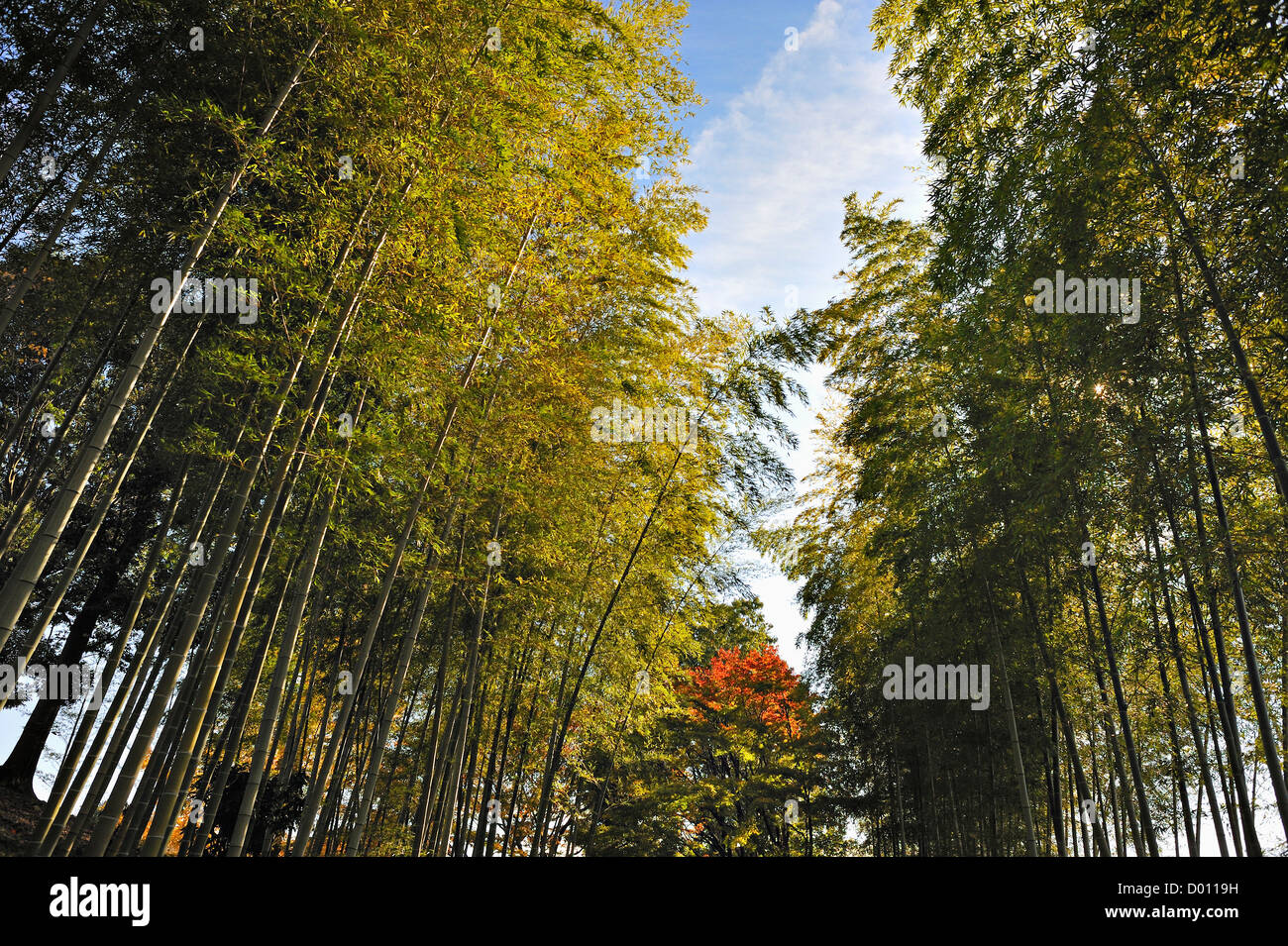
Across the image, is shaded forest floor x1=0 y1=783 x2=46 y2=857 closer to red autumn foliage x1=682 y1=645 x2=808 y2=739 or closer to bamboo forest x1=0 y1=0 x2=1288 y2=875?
bamboo forest x1=0 y1=0 x2=1288 y2=875

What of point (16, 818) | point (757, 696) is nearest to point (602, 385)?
point (757, 696)

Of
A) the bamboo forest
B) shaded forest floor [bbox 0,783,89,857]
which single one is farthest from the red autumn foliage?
shaded forest floor [bbox 0,783,89,857]

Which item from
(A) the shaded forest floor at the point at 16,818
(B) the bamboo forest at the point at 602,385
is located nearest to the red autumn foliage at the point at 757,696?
(B) the bamboo forest at the point at 602,385

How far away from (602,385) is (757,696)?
724cm

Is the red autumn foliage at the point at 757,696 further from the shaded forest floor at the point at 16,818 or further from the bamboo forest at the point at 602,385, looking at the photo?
the shaded forest floor at the point at 16,818

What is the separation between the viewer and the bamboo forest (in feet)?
12.7

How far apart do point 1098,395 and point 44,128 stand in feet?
27.1

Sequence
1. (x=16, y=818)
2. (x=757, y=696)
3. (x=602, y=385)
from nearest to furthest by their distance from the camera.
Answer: (x=602, y=385)
(x=16, y=818)
(x=757, y=696)

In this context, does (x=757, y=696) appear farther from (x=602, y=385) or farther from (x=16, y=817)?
(x=16, y=817)

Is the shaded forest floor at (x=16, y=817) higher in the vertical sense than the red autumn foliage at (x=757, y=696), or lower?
lower

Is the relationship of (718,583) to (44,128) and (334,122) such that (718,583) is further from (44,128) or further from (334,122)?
(44,128)

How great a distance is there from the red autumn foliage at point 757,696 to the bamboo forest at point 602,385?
189 cm

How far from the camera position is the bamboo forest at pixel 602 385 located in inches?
152

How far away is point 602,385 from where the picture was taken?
612cm
